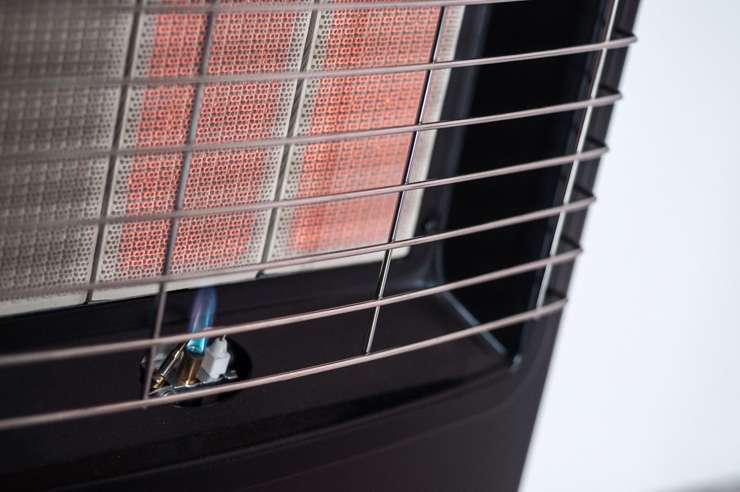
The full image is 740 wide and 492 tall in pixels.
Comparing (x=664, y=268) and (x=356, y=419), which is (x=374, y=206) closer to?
(x=356, y=419)

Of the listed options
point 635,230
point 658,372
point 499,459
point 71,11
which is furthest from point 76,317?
point 658,372

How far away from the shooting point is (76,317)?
0.62 meters

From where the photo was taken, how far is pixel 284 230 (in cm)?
65

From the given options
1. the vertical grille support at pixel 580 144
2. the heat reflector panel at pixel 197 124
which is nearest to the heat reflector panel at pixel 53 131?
the heat reflector panel at pixel 197 124

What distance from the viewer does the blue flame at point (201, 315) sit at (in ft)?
2.10

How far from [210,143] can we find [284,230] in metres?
0.12

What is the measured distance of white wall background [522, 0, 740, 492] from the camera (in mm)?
811

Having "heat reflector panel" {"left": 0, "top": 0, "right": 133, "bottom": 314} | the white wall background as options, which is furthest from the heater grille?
the white wall background

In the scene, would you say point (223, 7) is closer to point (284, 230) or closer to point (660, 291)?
point (284, 230)

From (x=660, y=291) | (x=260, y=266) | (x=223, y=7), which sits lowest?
(x=660, y=291)

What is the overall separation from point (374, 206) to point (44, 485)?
290mm

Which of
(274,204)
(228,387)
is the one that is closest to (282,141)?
(274,204)

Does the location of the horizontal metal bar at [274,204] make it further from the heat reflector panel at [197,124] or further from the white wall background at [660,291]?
the white wall background at [660,291]

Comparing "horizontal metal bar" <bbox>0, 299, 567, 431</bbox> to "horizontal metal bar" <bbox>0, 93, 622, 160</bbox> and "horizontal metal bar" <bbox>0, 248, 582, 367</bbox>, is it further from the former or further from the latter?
"horizontal metal bar" <bbox>0, 93, 622, 160</bbox>
